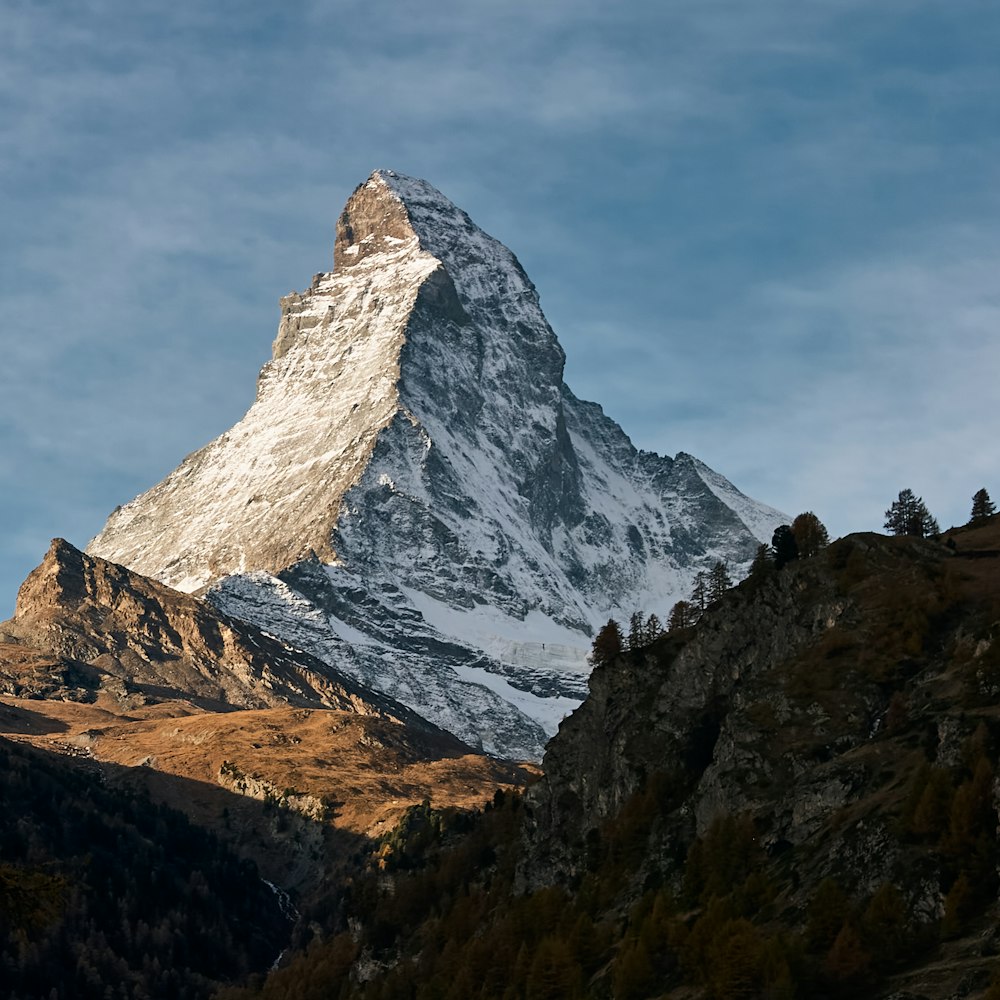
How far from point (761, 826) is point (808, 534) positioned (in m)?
67.8

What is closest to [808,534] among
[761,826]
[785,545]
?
[785,545]

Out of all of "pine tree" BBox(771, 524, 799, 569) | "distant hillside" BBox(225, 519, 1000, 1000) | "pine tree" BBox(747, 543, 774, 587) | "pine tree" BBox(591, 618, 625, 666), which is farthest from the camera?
"pine tree" BBox(591, 618, 625, 666)

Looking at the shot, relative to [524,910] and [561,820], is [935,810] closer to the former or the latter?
[524,910]

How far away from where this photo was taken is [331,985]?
17875 cm

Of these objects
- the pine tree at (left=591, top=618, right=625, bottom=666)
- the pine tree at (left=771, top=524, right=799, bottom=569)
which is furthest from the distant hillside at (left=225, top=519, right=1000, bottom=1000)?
the pine tree at (left=771, top=524, right=799, bottom=569)

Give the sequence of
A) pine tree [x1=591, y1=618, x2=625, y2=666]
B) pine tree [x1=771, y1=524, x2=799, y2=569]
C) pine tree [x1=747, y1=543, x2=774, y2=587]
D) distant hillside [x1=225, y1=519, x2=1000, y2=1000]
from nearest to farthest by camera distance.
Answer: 1. distant hillside [x1=225, y1=519, x2=1000, y2=1000]
2. pine tree [x1=747, y1=543, x2=774, y2=587]
3. pine tree [x1=771, y1=524, x2=799, y2=569]
4. pine tree [x1=591, y1=618, x2=625, y2=666]

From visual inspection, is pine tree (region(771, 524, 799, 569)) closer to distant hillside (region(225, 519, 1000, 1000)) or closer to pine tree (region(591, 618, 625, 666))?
distant hillside (region(225, 519, 1000, 1000))

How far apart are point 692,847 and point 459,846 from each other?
237ft

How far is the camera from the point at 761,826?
401 feet

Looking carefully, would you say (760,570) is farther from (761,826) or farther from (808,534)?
(761,826)

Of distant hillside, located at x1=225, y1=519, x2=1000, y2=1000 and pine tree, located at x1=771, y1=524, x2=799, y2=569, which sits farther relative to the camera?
pine tree, located at x1=771, y1=524, x2=799, y2=569

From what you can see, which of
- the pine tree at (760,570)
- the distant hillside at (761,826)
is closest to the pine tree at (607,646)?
the distant hillside at (761,826)

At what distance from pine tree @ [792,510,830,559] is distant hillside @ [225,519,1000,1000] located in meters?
16.5

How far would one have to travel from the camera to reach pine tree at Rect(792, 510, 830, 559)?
182 m
